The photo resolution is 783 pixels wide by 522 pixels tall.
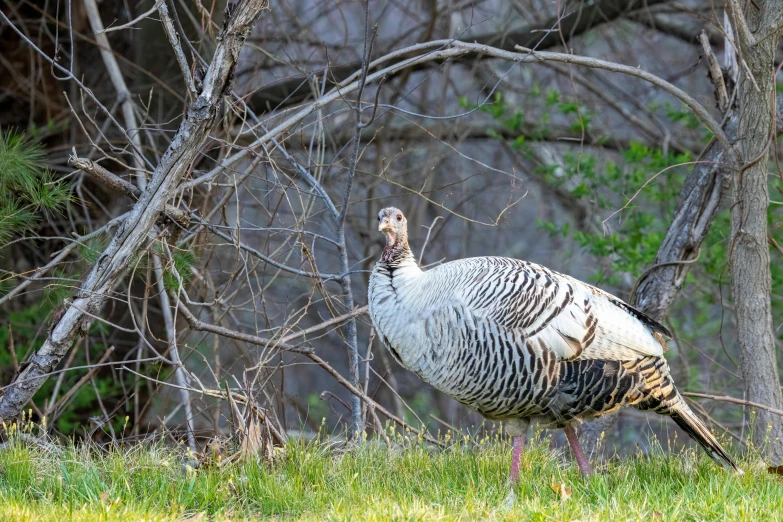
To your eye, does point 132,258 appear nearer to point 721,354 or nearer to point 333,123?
point 333,123

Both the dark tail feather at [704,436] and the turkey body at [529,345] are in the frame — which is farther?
the dark tail feather at [704,436]

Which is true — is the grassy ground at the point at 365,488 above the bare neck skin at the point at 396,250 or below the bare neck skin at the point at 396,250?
below

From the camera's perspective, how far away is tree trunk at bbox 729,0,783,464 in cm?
466

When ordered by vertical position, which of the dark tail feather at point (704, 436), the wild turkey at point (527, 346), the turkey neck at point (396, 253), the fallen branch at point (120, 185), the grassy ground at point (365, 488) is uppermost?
the fallen branch at point (120, 185)

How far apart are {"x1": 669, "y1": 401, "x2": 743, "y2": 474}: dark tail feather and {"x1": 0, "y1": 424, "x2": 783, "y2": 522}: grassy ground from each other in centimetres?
7

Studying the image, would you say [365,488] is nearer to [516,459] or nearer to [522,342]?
[516,459]

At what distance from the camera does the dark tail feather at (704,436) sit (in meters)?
4.50

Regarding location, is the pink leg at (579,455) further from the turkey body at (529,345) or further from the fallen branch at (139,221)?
the fallen branch at (139,221)

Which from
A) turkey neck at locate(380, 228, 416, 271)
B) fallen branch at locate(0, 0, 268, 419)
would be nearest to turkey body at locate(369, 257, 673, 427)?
turkey neck at locate(380, 228, 416, 271)

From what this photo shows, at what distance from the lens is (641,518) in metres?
3.49

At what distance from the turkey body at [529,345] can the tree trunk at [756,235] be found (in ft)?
2.34

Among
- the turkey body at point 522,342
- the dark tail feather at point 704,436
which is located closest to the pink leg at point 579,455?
the turkey body at point 522,342

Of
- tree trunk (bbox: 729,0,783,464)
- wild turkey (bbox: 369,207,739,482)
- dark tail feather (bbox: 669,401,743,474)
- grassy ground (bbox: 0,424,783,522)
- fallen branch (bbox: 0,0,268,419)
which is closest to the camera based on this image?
grassy ground (bbox: 0,424,783,522)

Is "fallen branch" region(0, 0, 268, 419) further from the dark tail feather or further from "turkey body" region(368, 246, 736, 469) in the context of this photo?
the dark tail feather
